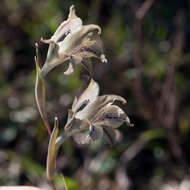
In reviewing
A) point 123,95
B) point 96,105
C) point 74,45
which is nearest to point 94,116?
point 96,105

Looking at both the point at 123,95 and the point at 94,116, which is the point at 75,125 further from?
the point at 123,95

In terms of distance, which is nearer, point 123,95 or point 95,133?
point 95,133

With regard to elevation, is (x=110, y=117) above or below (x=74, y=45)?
below

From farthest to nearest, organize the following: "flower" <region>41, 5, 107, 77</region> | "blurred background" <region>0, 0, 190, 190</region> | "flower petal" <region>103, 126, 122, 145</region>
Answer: "blurred background" <region>0, 0, 190, 190</region> < "flower petal" <region>103, 126, 122, 145</region> < "flower" <region>41, 5, 107, 77</region>

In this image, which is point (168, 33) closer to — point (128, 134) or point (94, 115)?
point (128, 134)

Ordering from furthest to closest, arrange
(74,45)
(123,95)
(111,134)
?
(123,95)
(111,134)
(74,45)

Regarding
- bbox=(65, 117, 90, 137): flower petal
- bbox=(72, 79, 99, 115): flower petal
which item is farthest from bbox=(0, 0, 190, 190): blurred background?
→ bbox=(65, 117, 90, 137): flower petal

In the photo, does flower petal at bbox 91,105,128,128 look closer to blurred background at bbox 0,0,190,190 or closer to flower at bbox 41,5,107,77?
flower at bbox 41,5,107,77
